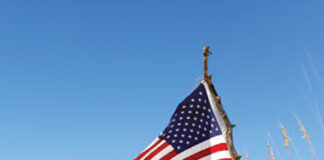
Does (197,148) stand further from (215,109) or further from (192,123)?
(215,109)

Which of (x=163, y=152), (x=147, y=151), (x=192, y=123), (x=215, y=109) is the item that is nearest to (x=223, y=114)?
(x=215, y=109)

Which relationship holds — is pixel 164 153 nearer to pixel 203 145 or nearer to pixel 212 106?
pixel 203 145

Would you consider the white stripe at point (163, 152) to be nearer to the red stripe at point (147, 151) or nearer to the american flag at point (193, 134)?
the american flag at point (193, 134)

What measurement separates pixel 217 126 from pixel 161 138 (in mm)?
1151

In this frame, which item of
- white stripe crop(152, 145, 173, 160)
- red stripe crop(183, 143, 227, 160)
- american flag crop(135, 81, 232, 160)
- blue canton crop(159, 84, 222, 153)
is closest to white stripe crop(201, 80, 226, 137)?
american flag crop(135, 81, 232, 160)

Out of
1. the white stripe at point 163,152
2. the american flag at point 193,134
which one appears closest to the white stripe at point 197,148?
the american flag at point 193,134

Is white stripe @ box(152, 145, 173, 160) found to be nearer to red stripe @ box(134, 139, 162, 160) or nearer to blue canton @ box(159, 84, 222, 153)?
blue canton @ box(159, 84, 222, 153)

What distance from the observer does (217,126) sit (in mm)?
6930

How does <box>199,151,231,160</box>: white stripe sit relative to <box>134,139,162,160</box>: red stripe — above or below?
below

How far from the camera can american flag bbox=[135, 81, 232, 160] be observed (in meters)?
6.76

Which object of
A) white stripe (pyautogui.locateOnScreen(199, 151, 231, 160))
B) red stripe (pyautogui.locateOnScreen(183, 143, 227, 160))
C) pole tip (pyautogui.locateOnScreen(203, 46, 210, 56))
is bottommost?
white stripe (pyautogui.locateOnScreen(199, 151, 231, 160))

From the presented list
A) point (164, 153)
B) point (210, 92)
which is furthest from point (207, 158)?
point (210, 92)

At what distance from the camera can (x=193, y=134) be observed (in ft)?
23.0

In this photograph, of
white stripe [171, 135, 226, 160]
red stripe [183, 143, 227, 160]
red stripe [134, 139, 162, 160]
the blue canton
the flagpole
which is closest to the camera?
the flagpole
